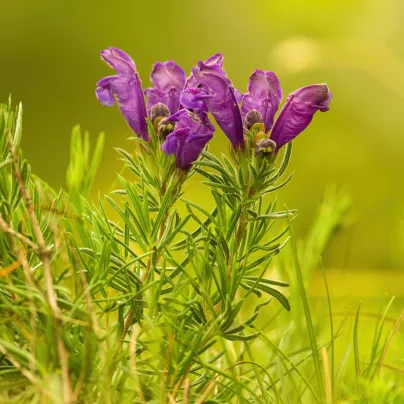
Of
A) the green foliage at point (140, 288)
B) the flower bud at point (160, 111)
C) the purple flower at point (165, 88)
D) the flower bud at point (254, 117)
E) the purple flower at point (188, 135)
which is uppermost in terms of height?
the purple flower at point (165, 88)

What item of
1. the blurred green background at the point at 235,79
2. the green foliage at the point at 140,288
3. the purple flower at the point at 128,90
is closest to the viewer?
the green foliage at the point at 140,288

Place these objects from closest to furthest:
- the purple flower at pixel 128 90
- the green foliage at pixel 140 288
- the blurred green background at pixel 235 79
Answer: the green foliage at pixel 140 288, the purple flower at pixel 128 90, the blurred green background at pixel 235 79

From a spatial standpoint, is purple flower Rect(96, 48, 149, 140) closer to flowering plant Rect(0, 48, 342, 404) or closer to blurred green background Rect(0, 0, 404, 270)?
flowering plant Rect(0, 48, 342, 404)

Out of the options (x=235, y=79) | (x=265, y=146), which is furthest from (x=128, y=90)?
(x=235, y=79)

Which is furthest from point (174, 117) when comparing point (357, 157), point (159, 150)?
point (357, 157)

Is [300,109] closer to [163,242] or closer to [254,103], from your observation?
[254,103]

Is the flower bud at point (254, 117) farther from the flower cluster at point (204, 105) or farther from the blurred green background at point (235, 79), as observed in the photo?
the blurred green background at point (235, 79)

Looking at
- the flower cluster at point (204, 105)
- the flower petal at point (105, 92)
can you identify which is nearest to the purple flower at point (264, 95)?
the flower cluster at point (204, 105)
